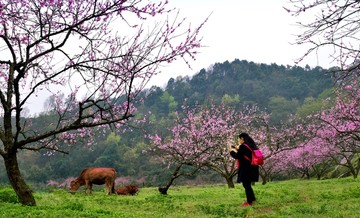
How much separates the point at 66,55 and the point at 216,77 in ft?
483

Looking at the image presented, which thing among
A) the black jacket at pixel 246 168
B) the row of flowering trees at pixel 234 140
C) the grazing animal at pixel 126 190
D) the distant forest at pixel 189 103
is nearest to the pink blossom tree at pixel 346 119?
the row of flowering trees at pixel 234 140

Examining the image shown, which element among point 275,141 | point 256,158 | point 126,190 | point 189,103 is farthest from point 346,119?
point 189,103

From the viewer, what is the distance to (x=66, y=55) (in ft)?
36.6

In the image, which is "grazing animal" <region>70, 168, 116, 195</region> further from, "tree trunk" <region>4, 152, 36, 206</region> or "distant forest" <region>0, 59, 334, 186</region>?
"distant forest" <region>0, 59, 334, 186</region>

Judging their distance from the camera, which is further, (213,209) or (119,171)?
(119,171)

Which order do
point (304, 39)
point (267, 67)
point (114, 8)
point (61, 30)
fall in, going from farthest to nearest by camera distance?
1. point (267, 67)
2. point (61, 30)
3. point (114, 8)
4. point (304, 39)

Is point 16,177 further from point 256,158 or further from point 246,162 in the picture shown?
point 256,158

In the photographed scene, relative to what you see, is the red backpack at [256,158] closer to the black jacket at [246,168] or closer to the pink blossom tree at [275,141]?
the black jacket at [246,168]

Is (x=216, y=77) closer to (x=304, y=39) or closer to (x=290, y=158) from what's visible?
(x=290, y=158)

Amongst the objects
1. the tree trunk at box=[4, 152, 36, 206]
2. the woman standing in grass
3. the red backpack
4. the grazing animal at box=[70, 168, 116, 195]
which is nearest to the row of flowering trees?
the grazing animal at box=[70, 168, 116, 195]

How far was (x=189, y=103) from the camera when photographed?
121m

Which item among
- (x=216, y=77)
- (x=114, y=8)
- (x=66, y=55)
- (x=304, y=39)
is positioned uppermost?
(x=216, y=77)

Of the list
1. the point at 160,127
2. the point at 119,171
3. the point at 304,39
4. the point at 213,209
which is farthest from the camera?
the point at 160,127

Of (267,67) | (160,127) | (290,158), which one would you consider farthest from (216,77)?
(290,158)
